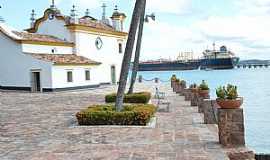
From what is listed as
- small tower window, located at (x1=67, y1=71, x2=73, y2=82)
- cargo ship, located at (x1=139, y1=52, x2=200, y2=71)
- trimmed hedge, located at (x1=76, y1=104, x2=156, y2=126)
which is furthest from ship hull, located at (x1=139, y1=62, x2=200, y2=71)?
trimmed hedge, located at (x1=76, y1=104, x2=156, y2=126)

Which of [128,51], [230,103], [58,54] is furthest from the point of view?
[58,54]

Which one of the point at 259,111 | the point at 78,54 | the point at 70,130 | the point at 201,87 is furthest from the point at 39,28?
the point at 70,130

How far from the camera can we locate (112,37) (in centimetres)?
4681

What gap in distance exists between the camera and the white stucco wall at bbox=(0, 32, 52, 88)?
34.5 m

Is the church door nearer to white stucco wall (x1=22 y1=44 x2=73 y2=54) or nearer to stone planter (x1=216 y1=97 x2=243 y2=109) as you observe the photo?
white stucco wall (x1=22 y1=44 x2=73 y2=54)

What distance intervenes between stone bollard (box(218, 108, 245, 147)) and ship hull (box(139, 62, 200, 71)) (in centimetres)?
12983

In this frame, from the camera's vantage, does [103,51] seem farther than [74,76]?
Yes

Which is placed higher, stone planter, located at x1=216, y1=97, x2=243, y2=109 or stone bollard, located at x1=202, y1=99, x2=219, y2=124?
stone planter, located at x1=216, y1=97, x2=243, y2=109

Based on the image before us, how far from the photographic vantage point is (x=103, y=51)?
45094 millimetres

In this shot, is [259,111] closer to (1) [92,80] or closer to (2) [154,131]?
(1) [92,80]

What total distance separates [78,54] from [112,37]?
6932 millimetres

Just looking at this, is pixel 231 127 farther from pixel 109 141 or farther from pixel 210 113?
pixel 210 113

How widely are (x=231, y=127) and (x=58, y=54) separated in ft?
101

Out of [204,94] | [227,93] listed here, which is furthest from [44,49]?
[227,93]
